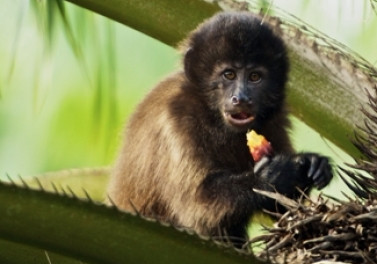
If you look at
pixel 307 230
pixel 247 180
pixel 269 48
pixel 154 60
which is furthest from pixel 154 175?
pixel 154 60

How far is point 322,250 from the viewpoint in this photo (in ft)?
11.9

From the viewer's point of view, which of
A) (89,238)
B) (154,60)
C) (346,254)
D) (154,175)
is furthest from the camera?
(154,60)

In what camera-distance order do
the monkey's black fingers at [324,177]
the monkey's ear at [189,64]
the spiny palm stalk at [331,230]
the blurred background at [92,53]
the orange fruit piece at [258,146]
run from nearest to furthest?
1. the spiny palm stalk at [331,230]
2. the blurred background at [92,53]
3. the monkey's black fingers at [324,177]
4. the orange fruit piece at [258,146]
5. the monkey's ear at [189,64]

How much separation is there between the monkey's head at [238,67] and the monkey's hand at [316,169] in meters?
0.45

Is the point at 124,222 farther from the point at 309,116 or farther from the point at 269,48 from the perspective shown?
the point at 269,48

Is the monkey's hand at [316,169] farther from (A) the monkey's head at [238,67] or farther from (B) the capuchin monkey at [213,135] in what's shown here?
(A) the monkey's head at [238,67]

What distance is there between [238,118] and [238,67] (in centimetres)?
32

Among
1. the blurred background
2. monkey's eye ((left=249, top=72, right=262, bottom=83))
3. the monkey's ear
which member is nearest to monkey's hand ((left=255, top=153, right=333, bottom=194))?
the blurred background

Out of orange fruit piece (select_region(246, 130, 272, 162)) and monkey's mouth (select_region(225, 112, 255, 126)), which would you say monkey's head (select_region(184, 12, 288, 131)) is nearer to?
monkey's mouth (select_region(225, 112, 255, 126))

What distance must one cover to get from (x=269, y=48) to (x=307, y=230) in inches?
97.0

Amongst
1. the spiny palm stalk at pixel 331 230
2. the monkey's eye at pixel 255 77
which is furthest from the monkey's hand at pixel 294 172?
the spiny palm stalk at pixel 331 230

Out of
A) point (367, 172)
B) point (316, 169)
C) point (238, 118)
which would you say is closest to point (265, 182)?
point (316, 169)

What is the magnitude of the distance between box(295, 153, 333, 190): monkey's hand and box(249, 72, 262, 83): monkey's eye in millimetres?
688

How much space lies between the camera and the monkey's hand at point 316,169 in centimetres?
549
